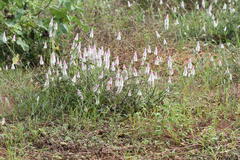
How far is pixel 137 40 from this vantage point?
6348 mm

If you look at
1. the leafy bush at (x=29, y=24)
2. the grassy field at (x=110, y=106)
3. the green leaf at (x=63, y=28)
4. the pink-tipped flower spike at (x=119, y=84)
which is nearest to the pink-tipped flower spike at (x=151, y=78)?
the grassy field at (x=110, y=106)

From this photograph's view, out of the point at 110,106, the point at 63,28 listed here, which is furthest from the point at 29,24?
the point at 110,106

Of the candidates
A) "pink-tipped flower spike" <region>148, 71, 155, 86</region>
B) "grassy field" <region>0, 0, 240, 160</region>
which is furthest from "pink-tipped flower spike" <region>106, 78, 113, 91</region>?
"pink-tipped flower spike" <region>148, 71, 155, 86</region>

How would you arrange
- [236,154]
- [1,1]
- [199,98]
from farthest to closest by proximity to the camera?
[1,1] < [199,98] < [236,154]

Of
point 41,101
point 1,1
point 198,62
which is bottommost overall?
point 41,101

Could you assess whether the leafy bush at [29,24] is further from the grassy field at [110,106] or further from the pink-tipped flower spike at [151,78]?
the pink-tipped flower spike at [151,78]

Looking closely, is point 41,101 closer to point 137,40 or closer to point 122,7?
point 137,40

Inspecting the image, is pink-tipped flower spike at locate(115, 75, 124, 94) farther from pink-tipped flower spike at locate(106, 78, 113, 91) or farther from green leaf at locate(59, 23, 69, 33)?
green leaf at locate(59, 23, 69, 33)

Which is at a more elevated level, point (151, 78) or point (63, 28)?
point (63, 28)

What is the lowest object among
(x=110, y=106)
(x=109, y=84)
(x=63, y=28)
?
(x=110, y=106)

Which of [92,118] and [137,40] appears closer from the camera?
[92,118]

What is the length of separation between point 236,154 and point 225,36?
2588mm

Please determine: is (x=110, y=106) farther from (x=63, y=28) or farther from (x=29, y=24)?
(x=29, y=24)

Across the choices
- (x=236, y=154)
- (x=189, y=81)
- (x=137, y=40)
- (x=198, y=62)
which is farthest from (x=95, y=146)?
(x=137, y=40)
